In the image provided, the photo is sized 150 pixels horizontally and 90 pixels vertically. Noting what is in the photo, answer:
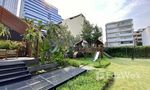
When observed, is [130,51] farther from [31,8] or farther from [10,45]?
[31,8]

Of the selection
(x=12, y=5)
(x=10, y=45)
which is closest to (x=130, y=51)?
(x=10, y=45)

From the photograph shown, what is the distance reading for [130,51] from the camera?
3047 centimetres

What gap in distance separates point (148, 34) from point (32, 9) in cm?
5945

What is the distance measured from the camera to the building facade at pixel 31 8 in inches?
2940

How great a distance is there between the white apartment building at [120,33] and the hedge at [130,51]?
154 ft

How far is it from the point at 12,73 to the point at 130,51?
1082 inches

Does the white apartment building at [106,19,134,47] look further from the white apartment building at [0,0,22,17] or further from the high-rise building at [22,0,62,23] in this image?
the white apartment building at [0,0,22,17]

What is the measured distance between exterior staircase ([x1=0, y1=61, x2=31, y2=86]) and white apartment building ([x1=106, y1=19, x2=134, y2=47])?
239 feet

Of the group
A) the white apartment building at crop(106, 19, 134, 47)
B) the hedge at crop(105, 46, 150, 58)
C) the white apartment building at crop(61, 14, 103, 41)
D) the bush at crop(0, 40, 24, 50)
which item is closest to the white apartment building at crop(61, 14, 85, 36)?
the white apartment building at crop(61, 14, 103, 41)

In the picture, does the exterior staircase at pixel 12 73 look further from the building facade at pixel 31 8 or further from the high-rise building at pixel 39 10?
the high-rise building at pixel 39 10

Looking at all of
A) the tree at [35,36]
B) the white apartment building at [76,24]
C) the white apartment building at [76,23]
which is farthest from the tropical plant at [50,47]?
the white apartment building at [76,23]

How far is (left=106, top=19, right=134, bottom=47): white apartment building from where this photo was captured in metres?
81.6

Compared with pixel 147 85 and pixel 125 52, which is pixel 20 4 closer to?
pixel 125 52

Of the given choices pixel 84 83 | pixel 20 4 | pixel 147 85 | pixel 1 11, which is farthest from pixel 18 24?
pixel 20 4
